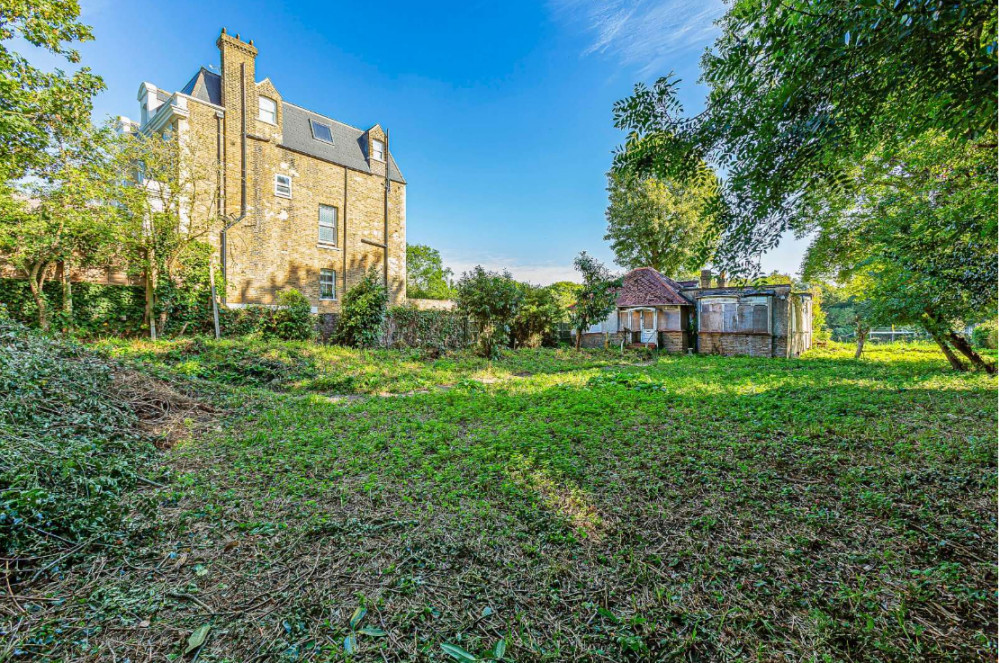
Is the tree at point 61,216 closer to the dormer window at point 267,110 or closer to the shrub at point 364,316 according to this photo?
the shrub at point 364,316

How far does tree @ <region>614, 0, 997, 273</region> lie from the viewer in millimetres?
2107

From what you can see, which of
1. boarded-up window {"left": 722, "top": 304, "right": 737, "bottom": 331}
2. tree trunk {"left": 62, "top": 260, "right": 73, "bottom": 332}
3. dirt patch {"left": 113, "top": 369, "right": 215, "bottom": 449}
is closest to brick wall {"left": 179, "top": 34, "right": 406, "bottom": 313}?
tree trunk {"left": 62, "top": 260, "right": 73, "bottom": 332}

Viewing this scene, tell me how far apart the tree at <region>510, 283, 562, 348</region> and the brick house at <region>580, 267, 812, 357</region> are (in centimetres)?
221

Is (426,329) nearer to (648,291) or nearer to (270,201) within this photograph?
(270,201)

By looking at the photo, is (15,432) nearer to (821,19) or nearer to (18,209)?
(821,19)

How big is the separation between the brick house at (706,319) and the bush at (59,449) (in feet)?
46.6

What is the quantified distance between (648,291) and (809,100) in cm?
1540

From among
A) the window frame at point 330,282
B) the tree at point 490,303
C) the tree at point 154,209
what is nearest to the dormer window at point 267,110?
the tree at point 154,209

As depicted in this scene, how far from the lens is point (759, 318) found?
1497 centimetres

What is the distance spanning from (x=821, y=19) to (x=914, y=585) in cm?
311

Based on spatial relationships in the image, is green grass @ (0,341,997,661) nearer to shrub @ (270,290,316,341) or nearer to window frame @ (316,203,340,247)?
shrub @ (270,290,316,341)

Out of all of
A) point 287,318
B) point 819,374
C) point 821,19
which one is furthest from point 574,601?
point 287,318

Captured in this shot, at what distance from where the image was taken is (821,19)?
2.24 m

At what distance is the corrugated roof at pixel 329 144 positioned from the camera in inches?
640
